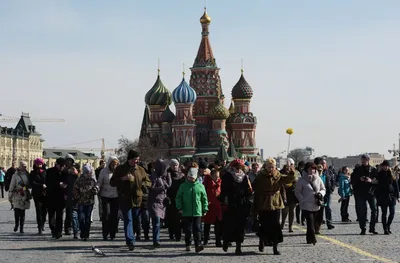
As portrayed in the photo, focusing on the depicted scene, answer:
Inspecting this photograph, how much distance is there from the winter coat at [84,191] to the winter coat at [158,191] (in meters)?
1.60

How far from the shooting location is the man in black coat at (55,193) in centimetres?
1628

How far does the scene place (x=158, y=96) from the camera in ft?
345

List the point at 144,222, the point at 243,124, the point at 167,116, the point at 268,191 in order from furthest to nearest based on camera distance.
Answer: the point at 167,116
the point at 243,124
the point at 144,222
the point at 268,191

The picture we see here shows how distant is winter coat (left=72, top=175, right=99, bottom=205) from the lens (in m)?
15.8

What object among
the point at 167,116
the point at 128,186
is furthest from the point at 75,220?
the point at 167,116

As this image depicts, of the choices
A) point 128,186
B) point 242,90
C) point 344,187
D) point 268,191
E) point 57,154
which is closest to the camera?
point 268,191

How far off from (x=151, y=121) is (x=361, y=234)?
8859 cm

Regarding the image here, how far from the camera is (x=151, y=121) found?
4099 inches

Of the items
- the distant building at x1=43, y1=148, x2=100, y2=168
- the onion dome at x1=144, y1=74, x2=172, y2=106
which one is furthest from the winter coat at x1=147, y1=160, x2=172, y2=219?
the distant building at x1=43, y1=148, x2=100, y2=168

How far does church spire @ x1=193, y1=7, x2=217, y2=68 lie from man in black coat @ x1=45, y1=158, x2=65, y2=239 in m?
84.0

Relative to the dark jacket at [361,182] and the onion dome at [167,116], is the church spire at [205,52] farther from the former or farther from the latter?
the dark jacket at [361,182]

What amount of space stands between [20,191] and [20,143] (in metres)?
133

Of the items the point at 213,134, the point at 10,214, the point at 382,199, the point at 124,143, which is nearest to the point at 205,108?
the point at 213,134

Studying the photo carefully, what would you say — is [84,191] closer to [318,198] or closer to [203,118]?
[318,198]
